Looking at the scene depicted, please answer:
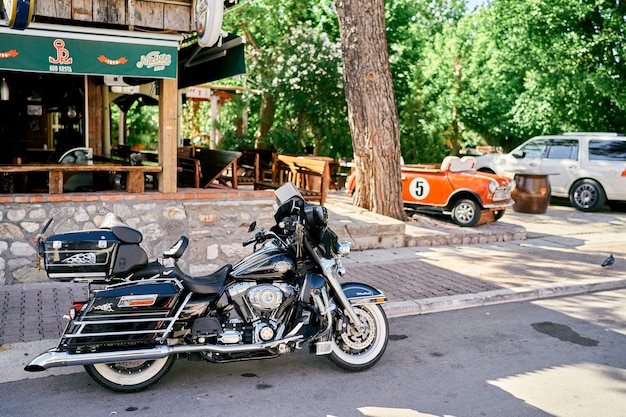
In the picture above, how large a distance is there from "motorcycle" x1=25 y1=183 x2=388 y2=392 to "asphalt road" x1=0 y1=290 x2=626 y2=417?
9.5 inches

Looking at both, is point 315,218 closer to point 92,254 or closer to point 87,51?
point 92,254

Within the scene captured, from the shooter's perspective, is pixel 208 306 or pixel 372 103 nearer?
pixel 208 306

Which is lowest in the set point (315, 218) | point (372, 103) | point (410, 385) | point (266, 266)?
point (410, 385)

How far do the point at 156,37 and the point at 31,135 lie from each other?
7.19 meters

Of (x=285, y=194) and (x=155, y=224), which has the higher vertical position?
(x=285, y=194)

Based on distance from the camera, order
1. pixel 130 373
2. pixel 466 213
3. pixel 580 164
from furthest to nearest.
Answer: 1. pixel 580 164
2. pixel 466 213
3. pixel 130 373

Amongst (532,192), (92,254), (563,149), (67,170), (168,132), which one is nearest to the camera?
(92,254)

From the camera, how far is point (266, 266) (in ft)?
16.2

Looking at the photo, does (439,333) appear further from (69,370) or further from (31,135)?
(31,135)

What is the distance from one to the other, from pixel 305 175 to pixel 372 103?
1861mm

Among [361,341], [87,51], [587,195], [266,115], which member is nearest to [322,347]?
[361,341]

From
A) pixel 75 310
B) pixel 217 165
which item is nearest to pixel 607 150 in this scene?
pixel 217 165

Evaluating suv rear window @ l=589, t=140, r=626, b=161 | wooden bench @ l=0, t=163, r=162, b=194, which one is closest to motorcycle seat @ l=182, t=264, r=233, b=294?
wooden bench @ l=0, t=163, r=162, b=194

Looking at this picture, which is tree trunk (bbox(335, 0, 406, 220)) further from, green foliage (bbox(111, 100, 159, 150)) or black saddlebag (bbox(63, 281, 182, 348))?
green foliage (bbox(111, 100, 159, 150))
